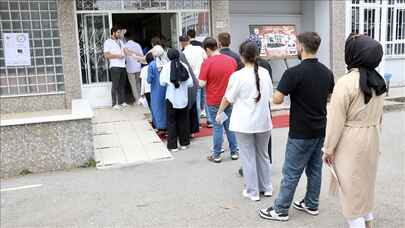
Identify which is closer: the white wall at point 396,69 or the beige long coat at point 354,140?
the beige long coat at point 354,140

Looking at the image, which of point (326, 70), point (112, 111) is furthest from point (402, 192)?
point (112, 111)

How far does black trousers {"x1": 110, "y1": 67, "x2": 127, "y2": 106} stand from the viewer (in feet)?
29.1

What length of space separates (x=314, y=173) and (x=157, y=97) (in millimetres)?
3619

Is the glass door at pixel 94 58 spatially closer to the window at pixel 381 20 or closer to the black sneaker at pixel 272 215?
the black sneaker at pixel 272 215

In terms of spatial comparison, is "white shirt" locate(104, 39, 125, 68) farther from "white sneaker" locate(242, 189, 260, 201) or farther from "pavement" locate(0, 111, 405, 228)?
"white sneaker" locate(242, 189, 260, 201)

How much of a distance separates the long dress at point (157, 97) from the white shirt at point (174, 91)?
44 centimetres

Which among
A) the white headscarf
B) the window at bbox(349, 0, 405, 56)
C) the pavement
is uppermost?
the window at bbox(349, 0, 405, 56)

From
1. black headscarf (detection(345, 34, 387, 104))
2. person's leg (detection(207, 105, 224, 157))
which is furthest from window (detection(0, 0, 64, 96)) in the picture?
black headscarf (detection(345, 34, 387, 104))

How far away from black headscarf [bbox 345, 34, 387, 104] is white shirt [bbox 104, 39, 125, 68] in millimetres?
6492

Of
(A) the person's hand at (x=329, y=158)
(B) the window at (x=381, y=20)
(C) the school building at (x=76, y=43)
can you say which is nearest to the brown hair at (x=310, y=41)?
(A) the person's hand at (x=329, y=158)

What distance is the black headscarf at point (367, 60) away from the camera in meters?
2.95

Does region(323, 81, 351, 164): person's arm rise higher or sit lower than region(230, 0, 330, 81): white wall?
lower


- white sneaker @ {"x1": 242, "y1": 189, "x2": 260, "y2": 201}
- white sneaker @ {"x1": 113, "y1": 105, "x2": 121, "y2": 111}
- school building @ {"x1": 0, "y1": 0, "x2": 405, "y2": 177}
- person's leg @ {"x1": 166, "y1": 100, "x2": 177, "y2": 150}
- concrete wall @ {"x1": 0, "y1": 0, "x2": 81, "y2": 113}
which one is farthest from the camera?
white sneaker @ {"x1": 113, "y1": 105, "x2": 121, "y2": 111}

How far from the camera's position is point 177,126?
21.7 feet
